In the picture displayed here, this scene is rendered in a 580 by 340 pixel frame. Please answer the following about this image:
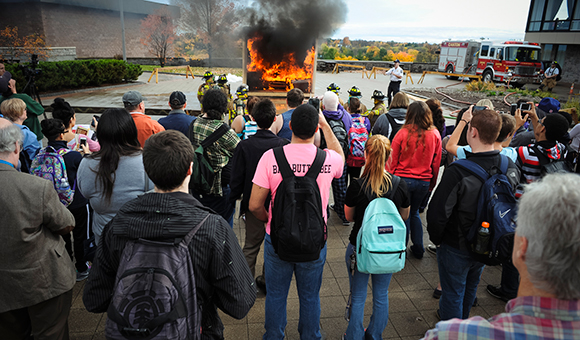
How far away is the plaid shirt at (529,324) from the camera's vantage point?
1.08 m

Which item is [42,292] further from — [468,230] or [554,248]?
[468,230]

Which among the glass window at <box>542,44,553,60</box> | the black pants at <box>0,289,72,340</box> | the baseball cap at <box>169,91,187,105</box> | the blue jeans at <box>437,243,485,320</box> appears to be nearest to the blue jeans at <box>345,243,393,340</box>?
the blue jeans at <box>437,243,485,320</box>

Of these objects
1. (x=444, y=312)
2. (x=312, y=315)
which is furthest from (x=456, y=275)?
(x=312, y=315)

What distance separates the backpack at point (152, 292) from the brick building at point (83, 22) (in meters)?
36.3

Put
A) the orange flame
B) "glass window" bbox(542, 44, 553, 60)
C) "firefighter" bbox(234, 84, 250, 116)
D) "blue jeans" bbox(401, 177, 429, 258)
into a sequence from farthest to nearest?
"glass window" bbox(542, 44, 553, 60), the orange flame, "firefighter" bbox(234, 84, 250, 116), "blue jeans" bbox(401, 177, 429, 258)

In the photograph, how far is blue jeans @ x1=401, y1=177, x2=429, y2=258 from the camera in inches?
157

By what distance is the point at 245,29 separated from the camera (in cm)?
1441

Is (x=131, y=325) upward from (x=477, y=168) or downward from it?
downward

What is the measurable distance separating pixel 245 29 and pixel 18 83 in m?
9.91

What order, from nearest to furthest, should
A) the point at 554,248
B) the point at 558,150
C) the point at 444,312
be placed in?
the point at 554,248
the point at 444,312
the point at 558,150

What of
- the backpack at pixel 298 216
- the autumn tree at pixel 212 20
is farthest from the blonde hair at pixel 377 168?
the autumn tree at pixel 212 20

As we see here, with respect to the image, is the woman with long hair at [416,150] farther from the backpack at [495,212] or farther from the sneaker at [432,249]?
the backpack at [495,212]

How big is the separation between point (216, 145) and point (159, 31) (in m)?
35.9

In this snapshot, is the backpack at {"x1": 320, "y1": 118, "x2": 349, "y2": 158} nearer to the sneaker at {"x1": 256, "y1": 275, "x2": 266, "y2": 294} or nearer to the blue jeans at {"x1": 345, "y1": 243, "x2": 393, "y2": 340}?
the sneaker at {"x1": 256, "y1": 275, "x2": 266, "y2": 294}
